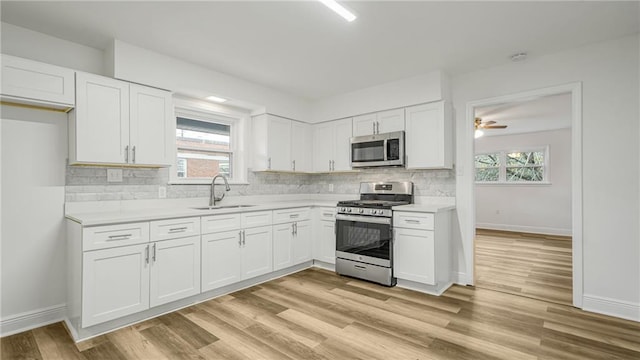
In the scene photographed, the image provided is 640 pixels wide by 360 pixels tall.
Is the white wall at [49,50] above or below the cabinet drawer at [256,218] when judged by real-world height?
above

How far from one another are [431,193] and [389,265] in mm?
1097

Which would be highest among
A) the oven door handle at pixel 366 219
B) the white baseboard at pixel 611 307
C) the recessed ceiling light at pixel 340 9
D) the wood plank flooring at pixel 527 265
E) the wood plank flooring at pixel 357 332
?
the recessed ceiling light at pixel 340 9

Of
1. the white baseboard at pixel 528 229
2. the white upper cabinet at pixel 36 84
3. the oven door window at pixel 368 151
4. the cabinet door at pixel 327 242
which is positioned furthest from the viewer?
the white baseboard at pixel 528 229

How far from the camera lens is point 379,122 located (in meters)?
4.12

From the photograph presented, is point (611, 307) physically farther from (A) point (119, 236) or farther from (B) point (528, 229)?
(B) point (528, 229)

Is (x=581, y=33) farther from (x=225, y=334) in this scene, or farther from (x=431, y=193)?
(x=225, y=334)

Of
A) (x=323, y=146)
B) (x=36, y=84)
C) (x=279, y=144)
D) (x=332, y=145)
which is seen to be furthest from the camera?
(x=323, y=146)

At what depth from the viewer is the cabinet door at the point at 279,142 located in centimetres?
430

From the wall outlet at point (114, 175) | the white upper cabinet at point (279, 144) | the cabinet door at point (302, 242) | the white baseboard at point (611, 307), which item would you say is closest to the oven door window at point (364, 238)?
the cabinet door at point (302, 242)

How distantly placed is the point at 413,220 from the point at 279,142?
211 cm

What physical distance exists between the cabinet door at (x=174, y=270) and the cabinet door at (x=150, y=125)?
830 millimetres

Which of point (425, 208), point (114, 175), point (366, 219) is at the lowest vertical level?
point (366, 219)

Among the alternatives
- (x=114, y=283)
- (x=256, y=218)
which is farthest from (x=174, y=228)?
(x=256, y=218)

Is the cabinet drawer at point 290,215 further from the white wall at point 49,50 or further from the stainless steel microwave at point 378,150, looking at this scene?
the white wall at point 49,50
